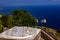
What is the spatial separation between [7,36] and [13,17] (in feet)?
49.2

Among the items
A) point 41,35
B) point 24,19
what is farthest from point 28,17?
point 41,35

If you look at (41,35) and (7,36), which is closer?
(7,36)

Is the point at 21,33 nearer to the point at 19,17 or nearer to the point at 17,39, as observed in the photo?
the point at 17,39

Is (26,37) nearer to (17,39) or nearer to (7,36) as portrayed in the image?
(17,39)

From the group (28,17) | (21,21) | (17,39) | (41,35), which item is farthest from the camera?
A: (28,17)

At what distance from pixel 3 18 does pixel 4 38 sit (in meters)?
14.9

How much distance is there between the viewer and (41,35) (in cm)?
1489

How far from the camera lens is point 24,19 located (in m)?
26.7

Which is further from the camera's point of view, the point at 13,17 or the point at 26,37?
the point at 13,17

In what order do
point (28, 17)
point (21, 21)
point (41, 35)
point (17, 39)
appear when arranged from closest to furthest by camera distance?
point (17, 39), point (41, 35), point (21, 21), point (28, 17)

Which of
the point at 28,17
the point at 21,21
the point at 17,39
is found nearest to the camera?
the point at 17,39

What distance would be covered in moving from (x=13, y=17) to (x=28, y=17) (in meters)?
2.50

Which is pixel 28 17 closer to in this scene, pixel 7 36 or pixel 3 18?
pixel 3 18

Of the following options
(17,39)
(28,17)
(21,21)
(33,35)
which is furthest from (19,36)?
(28,17)
